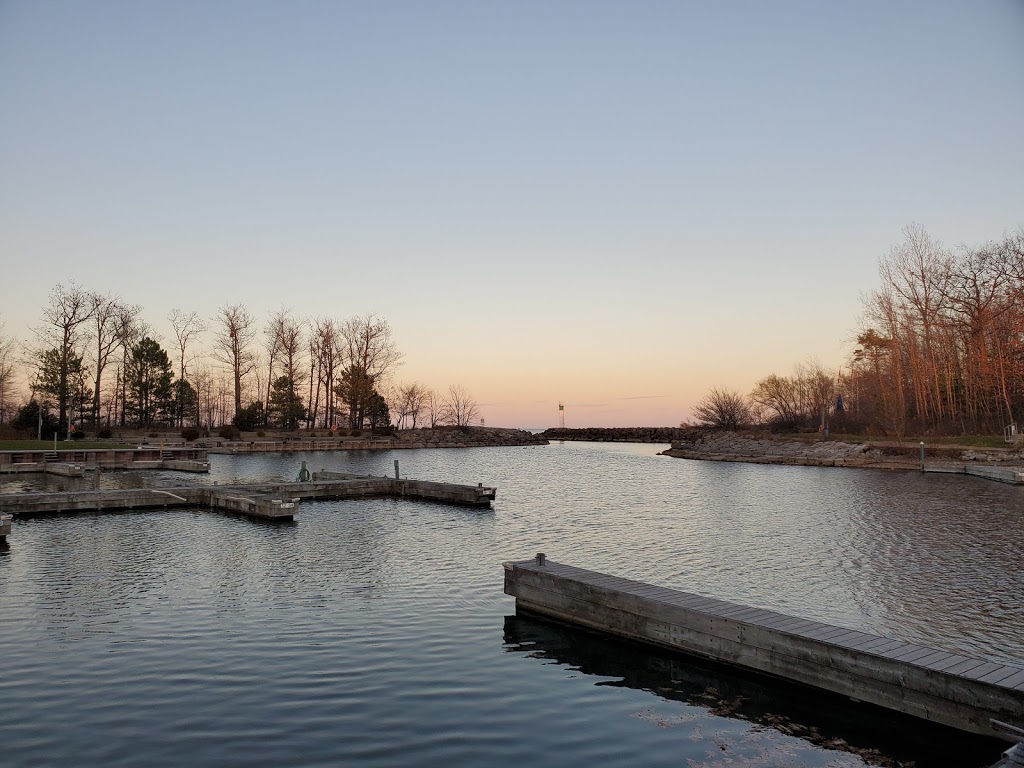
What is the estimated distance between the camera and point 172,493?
24.9m

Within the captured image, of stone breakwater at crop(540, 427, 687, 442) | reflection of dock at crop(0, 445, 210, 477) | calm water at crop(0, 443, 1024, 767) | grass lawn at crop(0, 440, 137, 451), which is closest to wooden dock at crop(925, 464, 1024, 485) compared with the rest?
calm water at crop(0, 443, 1024, 767)

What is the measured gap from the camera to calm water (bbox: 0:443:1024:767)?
717 cm

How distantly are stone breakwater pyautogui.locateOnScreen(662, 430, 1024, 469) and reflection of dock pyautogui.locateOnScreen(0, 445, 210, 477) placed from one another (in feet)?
134

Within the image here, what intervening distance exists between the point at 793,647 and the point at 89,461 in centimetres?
4239

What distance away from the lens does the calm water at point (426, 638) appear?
7.17 metres

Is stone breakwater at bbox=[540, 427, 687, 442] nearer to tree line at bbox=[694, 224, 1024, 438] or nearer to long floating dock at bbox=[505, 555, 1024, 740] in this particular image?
tree line at bbox=[694, 224, 1024, 438]

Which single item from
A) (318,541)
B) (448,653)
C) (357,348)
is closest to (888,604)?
(448,653)

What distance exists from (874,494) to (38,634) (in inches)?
1218

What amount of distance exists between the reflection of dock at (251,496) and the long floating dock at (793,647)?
42.9 ft

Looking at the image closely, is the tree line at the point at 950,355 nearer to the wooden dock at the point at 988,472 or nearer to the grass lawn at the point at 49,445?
the wooden dock at the point at 988,472

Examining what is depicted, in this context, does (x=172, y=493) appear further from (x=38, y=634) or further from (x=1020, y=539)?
(x=1020, y=539)

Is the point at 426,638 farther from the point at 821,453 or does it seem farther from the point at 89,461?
the point at 821,453

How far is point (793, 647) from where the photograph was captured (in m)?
8.59

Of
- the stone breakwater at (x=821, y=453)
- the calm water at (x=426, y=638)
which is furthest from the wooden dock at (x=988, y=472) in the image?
the calm water at (x=426, y=638)
